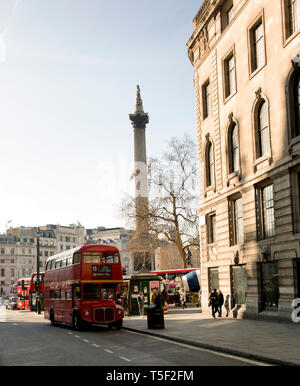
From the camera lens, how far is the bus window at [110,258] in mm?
26984

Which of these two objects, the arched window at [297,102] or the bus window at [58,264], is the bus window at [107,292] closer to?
the bus window at [58,264]

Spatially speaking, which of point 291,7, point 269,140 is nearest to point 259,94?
point 269,140

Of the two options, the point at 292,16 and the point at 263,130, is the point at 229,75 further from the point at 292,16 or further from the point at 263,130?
the point at 292,16

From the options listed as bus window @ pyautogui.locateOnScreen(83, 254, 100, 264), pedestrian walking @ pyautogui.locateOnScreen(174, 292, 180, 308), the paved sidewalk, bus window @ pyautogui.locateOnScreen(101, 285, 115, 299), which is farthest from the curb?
pedestrian walking @ pyautogui.locateOnScreen(174, 292, 180, 308)

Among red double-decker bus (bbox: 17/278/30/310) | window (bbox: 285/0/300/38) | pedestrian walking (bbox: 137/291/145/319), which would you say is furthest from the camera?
red double-decker bus (bbox: 17/278/30/310)

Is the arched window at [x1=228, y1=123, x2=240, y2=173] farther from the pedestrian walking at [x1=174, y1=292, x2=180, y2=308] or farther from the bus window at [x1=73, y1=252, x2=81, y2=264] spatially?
the pedestrian walking at [x1=174, y1=292, x2=180, y2=308]

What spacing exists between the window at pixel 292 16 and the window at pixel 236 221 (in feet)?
31.5

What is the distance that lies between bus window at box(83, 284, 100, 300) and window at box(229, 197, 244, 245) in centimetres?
888

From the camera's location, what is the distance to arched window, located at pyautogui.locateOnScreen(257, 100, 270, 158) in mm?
27969

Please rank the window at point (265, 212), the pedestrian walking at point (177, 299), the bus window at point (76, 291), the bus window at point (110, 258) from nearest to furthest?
the bus window at point (76, 291) < the bus window at point (110, 258) < the window at point (265, 212) < the pedestrian walking at point (177, 299)

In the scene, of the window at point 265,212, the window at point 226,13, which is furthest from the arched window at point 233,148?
the window at point 226,13

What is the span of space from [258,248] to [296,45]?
9.97m

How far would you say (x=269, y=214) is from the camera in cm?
2761
